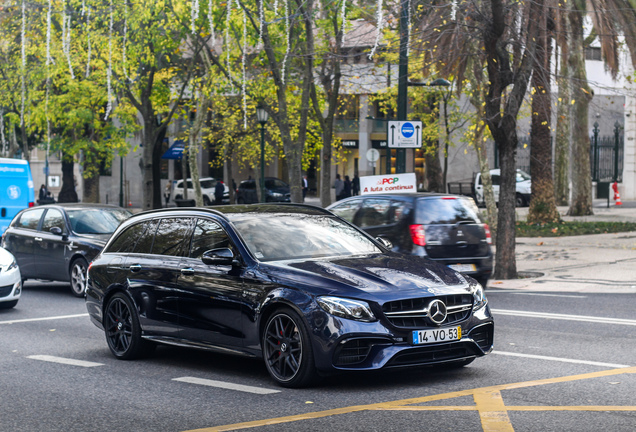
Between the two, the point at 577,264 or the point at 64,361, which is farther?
the point at 577,264

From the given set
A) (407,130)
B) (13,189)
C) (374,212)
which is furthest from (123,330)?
(13,189)

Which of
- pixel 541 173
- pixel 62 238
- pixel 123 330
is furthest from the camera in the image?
pixel 541 173

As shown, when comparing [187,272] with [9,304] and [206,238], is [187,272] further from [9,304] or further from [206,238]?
[9,304]

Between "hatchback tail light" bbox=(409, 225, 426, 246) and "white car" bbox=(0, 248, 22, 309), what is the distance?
5.87 meters

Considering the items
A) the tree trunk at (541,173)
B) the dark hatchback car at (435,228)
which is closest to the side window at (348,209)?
the dark hatchback car at (435,228)

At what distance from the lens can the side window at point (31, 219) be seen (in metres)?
16.8

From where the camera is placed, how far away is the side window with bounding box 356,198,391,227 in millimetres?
13719

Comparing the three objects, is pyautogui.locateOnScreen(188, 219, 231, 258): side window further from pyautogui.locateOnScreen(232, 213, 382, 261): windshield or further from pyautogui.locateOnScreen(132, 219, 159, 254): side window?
pyautogui.locateOnScreen(132, 219, 159, 254): side window

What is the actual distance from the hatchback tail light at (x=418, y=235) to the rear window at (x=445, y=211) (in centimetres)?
8

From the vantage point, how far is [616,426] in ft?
19.3

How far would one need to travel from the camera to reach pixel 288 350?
Answer: 7.28 meters

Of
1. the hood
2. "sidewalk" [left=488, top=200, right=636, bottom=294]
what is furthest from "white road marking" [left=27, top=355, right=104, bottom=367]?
"sidewalk" [left=488, top=200, right=636, bottom=294]

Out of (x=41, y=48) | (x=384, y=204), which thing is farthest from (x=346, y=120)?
(x=384, y=204)

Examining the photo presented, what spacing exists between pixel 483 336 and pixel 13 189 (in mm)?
16848
